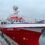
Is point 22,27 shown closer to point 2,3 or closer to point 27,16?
point 27,16

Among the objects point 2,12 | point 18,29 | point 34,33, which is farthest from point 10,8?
point 34,33

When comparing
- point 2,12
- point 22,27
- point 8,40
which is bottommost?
point 8,40

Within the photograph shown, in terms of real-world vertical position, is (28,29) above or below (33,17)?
below

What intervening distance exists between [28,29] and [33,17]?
0.54ft

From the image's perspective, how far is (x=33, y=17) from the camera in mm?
2309

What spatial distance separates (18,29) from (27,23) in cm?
14

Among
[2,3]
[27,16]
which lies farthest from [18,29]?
[2,3]

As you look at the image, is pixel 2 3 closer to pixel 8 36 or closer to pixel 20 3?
pixel 20 3

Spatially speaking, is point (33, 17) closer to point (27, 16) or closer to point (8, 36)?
point (27, 16)

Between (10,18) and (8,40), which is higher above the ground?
(10,18)

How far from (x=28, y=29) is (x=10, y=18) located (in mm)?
270

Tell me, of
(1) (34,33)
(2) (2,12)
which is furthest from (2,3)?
(1) (34,33)

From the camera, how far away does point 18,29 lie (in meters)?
2.31

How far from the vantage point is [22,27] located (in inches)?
90.4
